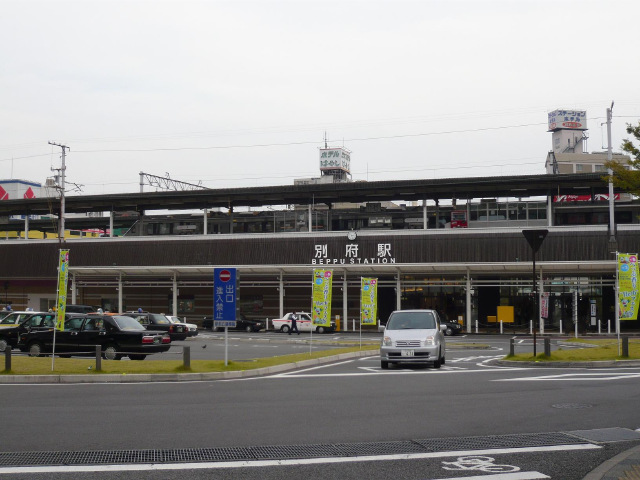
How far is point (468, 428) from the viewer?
10.8 metres

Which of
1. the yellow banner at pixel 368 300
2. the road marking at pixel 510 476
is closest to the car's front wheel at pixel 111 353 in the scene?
the yellow banner at pixel 368 300

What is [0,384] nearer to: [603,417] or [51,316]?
[51,316]

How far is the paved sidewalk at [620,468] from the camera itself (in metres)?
7.57

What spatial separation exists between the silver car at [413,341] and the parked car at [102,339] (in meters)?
8.07

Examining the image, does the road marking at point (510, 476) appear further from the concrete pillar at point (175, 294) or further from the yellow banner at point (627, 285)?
the concrete pillar at point (175, 294)

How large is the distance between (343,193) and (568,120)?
7681 centimetres

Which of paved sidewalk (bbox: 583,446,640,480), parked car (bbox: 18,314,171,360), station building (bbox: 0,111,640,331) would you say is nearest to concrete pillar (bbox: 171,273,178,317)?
station building (bbox: 0,111,640,331)

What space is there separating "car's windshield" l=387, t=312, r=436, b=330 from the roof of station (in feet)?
99.4

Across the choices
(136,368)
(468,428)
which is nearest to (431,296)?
(136,368)

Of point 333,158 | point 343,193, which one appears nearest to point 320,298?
point 343,193

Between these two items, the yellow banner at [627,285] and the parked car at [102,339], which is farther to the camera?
the yellow banner at [627,285]

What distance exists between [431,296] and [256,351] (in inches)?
906

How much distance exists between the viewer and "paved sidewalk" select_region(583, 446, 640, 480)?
24.8ft

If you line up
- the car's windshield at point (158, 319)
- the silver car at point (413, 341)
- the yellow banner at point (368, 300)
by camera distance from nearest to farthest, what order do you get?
the silver car at point (413, 341)
the yellow banner at point (368, 300)
the car's windshield at point (158, 319)
